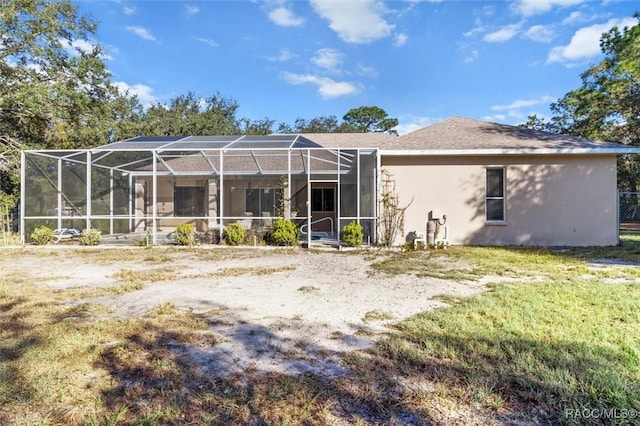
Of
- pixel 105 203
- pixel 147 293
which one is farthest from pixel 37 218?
pixel 147 293

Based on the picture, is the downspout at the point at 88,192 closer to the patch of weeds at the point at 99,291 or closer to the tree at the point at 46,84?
the tree at the point at 46,84

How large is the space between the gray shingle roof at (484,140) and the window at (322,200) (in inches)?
208

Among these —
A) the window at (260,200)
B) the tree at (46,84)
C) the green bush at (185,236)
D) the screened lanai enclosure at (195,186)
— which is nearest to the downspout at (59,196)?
the screened lanai enclosure at (195,186)

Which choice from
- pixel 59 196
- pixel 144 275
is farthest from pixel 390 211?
pixel 59 196

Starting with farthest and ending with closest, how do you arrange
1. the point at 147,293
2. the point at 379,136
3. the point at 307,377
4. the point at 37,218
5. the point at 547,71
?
the point at 379,136
the point at 547,71
the point at 37,218
the point at 147,293
the point at 307,377

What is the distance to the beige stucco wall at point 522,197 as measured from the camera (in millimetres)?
9844

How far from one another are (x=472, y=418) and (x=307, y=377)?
3.66 ft

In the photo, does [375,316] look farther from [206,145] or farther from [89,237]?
[89,237]

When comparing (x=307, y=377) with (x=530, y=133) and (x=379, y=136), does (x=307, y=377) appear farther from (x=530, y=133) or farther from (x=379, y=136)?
(x=379, y=136)

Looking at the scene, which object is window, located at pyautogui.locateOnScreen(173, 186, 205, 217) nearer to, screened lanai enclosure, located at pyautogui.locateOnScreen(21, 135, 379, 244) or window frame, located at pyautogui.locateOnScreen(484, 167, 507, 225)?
screened lanai enclosure, located at pyautogui.locateOnScreen(21, 135, 379, 244)

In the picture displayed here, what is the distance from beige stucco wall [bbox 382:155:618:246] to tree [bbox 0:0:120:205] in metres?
14.2

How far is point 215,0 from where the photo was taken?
11016 mm

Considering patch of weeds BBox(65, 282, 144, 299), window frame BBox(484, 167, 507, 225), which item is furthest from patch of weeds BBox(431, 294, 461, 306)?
window frame BBox(484, 167, 507, 225)

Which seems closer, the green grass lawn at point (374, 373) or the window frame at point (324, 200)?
the green grass lawn at point (374, 373)
